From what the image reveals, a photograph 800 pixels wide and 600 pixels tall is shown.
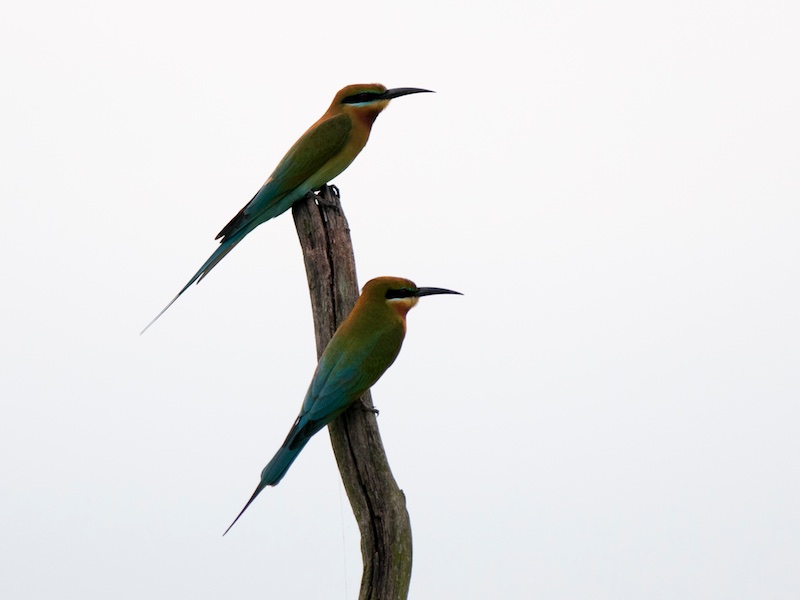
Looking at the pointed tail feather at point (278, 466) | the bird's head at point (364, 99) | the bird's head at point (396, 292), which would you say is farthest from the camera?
the bird's head at point (364, 99)

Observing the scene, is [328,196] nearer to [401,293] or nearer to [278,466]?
[401,293]

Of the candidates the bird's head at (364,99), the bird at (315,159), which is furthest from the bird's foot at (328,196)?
the bird's head at (364,99)

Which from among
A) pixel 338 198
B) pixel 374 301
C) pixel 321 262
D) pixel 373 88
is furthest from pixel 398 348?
pixel 373 88

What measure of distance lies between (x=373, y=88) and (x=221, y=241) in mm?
916

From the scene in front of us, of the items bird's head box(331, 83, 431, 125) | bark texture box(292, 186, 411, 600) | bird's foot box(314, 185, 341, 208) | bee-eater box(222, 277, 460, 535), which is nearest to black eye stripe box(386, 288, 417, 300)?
bee-eater box(222, 277, 460, 535)

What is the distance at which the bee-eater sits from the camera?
11.8 feet

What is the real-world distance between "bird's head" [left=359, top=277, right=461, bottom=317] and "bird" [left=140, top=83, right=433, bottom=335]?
2.03 feet

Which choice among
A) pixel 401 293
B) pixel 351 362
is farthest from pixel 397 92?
pixel 351 362

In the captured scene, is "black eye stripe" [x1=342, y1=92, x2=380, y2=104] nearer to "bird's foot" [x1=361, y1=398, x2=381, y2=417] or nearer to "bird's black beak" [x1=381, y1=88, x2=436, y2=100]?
"bird's black beak" [x1=381, y1=88, x2=436, y2=100]

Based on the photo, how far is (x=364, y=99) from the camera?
4.41 m

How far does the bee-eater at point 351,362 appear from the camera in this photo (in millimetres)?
3596

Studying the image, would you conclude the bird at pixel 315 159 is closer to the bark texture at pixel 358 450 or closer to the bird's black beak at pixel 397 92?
the bird's black beak at pixel 397 92

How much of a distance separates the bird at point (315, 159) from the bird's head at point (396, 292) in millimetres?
620

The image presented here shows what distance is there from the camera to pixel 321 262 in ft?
12.6
